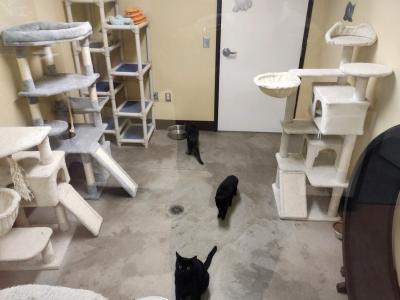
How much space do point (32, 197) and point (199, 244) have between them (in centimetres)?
107

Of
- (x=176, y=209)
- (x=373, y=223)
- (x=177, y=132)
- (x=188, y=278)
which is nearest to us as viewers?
(x=188, y=278)

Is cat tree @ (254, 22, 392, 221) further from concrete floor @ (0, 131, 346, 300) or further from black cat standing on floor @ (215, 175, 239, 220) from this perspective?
black cat standing on floor @ (215, 175, 239, 220)

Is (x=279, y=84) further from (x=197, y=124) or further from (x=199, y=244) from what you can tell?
(x=197, y=124)

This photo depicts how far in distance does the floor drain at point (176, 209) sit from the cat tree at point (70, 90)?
349 millimetres

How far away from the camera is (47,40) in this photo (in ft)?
6.26

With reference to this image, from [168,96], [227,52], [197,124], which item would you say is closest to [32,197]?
[168,96]

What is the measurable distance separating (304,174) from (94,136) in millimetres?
1619

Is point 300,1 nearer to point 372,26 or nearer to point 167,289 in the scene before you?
point 372,26

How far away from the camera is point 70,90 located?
2.14m

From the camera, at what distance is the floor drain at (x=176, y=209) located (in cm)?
235

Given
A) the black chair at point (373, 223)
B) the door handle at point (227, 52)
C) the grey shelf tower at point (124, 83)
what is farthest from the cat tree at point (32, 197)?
the door handle at point (227, 52)

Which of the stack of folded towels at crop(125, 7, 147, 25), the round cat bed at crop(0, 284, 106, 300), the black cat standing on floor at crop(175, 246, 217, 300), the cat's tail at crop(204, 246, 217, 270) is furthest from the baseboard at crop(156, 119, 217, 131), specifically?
the round cat bed at crop(0, 284, 106, 300)

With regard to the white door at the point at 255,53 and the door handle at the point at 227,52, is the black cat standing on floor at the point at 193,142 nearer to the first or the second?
the white door at the point at 255,53

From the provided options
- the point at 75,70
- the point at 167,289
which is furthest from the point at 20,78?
the point at 167,289
